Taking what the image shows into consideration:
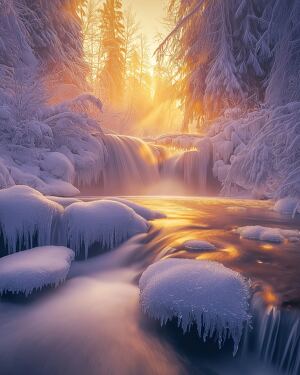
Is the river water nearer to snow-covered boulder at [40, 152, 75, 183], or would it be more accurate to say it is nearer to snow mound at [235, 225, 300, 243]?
snow mound at [235, 225, 300, 243]

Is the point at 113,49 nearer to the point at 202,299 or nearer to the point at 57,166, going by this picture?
the point at 57,166

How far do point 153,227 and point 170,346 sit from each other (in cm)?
275

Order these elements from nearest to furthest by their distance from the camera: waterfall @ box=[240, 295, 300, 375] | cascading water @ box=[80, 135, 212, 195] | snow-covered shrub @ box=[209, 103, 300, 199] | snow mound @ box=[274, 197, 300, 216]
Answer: waterfall @ box=[240, 295, 300, 375]
snow-covered shrub @ box=[209, 103, 300, 199]
snow mound @ box=[274, 197, 300, 216]
cascading water @ box=[80, 135, 212, 195]

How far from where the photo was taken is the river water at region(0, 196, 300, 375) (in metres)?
2.65

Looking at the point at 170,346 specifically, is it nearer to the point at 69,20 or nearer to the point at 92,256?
the point at 92,256

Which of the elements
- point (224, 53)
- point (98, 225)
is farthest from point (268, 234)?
point (224, 53)

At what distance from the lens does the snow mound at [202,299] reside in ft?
8.89

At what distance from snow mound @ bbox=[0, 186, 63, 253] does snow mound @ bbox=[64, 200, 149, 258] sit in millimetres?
280

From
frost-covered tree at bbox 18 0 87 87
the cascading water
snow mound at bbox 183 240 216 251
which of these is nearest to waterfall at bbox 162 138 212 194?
the cascading water

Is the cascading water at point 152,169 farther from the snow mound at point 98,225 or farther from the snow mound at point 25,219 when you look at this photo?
the snow mound at point 25,219

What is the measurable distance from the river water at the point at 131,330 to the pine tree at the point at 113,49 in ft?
92.9

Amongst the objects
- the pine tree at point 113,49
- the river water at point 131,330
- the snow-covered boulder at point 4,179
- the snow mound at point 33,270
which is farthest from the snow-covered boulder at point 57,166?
the pine tree at point 113,49

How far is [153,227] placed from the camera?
5504 mm

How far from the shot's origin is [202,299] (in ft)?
9.23
